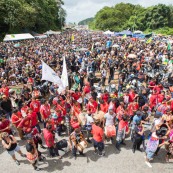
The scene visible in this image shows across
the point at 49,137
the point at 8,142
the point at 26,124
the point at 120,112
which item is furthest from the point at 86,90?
the point at 8,142

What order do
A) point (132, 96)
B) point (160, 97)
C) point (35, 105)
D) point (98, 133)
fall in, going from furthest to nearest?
1. point (132, 96)
2. point (160, 97)
3. point (35, 105)
4. point (98, 133)

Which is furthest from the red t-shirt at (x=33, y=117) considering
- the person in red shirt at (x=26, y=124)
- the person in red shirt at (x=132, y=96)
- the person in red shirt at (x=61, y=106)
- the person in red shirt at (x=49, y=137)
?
the person in red shirt at (x=132, y=96)

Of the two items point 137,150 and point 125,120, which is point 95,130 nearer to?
point 125,120

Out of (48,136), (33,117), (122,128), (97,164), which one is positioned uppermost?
(33,117)

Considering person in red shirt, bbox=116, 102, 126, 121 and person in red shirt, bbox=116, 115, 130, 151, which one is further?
person in red shirt, bbox=116, 102, 126, 121

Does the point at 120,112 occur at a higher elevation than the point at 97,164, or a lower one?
higher

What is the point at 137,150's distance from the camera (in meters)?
7.28

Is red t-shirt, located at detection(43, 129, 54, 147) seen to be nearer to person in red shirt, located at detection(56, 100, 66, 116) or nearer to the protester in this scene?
the protester

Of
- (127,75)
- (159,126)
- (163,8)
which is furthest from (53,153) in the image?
(163,8)

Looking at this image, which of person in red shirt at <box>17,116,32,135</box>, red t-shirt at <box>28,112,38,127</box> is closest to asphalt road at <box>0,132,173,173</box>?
person in red shirt at <box>17,116,32,135</box>

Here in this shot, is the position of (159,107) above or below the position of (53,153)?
above

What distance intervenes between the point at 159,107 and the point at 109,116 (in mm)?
2040

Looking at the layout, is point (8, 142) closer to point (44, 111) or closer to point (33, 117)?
point (33, 117)

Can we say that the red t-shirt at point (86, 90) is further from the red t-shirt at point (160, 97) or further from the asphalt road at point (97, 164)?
the asphalt road at point (97, 164)
